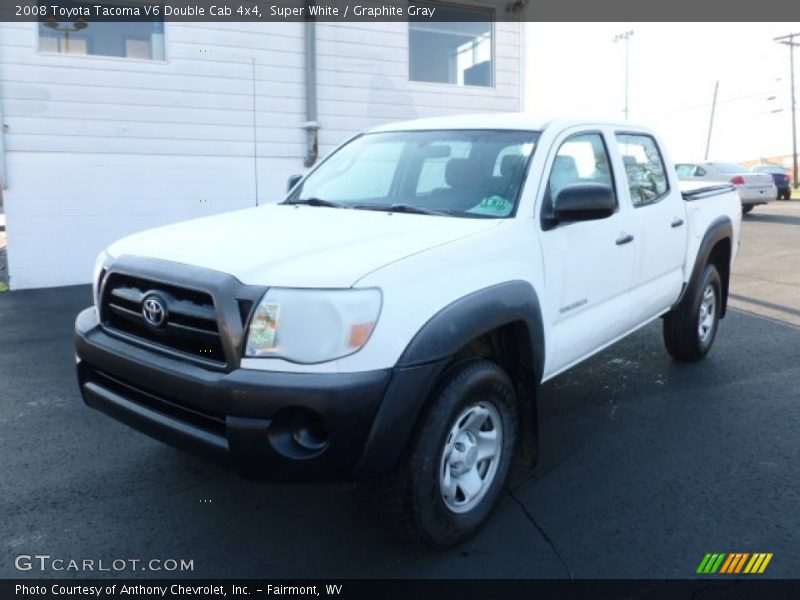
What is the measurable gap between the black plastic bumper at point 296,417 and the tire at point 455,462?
0.14 m

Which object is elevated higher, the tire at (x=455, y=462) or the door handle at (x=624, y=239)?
the door handle at (x=624, y=239)

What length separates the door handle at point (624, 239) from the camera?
13.6 feet

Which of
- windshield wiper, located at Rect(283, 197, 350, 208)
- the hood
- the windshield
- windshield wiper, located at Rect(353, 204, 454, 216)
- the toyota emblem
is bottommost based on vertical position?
the toyota emblem

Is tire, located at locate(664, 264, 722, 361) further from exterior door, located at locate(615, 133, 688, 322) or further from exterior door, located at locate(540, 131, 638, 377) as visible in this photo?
exterior door, located at locate(540, 131, 638, 377)

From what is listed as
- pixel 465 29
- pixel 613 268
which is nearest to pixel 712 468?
pixel 613 268

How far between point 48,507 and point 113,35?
315 inches

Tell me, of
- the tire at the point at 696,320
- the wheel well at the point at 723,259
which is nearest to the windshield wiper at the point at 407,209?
the tire at the point at 696,320

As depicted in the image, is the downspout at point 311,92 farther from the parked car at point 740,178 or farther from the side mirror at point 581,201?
the parked car at point 740,178

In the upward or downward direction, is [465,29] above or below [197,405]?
above

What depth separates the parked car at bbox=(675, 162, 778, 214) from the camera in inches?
765

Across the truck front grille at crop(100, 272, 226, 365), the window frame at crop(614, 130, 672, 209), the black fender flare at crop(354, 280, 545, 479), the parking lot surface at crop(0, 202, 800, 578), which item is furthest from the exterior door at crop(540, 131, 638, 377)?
the truck front grille at crop(100, 272, 226, 365)

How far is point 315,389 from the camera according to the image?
2533mm

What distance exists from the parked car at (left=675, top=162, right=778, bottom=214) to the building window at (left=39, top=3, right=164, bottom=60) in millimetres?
14565

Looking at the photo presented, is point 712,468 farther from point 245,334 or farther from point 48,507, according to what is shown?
point 48,507
